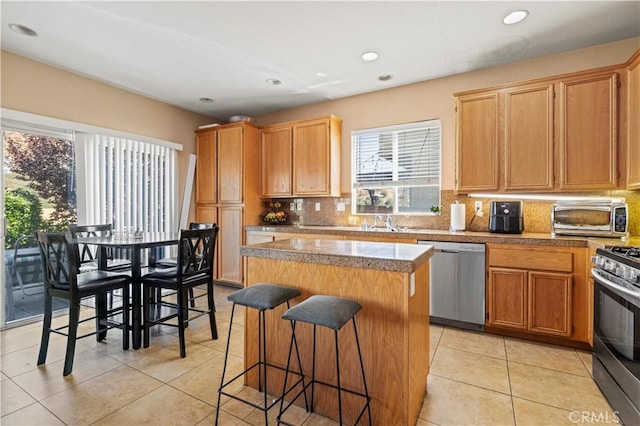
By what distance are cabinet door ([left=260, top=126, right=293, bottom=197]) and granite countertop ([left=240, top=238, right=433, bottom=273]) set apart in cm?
254

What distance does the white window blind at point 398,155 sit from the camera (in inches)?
150

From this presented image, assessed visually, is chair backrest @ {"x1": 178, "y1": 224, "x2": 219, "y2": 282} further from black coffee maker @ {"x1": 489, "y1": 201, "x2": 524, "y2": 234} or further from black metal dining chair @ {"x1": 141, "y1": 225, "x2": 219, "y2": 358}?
black coffee maker @ {"x1": 489, "y1": 201, "x2": 524, "y2": 234}

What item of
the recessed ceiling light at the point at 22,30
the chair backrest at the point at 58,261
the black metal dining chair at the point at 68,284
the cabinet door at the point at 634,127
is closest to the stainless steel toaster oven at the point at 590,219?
the cabinet door at the point at 634,127

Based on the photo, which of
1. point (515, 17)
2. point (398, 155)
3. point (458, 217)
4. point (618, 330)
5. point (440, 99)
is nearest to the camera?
point (618, 330)

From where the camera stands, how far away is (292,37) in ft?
9.17

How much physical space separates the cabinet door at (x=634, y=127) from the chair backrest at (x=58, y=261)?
4401 mm

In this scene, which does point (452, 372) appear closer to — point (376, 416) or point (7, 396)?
point (376, 416)

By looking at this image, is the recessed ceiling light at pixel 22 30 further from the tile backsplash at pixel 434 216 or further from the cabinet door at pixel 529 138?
the cabinet door at pixel 529 138

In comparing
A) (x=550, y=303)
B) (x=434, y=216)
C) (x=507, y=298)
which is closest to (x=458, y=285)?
(x=507, y=298)

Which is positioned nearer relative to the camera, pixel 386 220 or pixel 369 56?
pixel 369 56

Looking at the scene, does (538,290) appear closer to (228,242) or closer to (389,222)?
(389,222)

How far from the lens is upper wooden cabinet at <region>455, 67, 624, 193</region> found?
2.70 metres

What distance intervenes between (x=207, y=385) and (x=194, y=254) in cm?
105

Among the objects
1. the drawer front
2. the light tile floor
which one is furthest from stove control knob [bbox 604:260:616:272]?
the light tile floor
